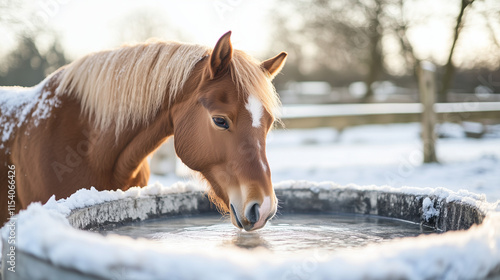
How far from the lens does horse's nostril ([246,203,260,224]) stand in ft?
5.73

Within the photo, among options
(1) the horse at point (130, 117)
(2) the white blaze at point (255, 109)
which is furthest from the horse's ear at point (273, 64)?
(2) the white blaze at point (255, 109)

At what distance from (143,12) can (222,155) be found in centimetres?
2178

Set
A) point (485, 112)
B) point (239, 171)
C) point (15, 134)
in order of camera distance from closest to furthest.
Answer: point (239, 171)
point (15, 134)
point (485, 112)

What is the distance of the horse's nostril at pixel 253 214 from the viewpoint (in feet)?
5.73

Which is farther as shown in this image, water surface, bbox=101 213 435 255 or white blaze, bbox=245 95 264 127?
white blaze, bbox=245 95 264 127

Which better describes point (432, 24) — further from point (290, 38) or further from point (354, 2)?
point (290, 38)

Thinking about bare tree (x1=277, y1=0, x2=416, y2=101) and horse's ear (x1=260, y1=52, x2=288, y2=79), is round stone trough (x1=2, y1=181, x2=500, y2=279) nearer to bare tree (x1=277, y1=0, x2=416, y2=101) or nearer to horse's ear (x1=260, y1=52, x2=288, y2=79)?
horse's ear (x1=260, y1=52, x2=288, y2=79)

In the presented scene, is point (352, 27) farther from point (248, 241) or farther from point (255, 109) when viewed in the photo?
point (248, 241)

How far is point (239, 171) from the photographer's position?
6.18ft

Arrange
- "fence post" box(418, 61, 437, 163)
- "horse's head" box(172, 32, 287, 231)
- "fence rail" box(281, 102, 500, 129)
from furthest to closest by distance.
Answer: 1. "fence rail" box(281, 102, 500, 129)
2. "fence post" box(418, 61, 437, 163)
3. "horse's head" box(172, 32, 287, 231)

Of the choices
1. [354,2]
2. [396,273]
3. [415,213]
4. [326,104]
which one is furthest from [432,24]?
[396,273]

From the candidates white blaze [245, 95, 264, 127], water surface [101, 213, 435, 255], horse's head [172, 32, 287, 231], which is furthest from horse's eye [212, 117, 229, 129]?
water surface [101, 213, 435, 255]

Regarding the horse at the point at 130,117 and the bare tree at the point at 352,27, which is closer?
the horse at the point at 130,117

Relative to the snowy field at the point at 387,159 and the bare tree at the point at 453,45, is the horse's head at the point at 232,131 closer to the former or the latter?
the snowy field at the point at 387,159
